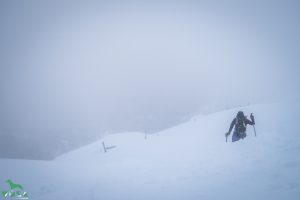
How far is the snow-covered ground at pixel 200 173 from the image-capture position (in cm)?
894

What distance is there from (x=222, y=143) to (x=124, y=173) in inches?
274

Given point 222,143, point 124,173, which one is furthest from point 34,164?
point 222,143

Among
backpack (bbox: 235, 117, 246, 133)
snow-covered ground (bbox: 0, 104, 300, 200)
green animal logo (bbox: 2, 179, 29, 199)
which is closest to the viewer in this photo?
snow-covered ground (bbox: 0, 104, 300, 200)

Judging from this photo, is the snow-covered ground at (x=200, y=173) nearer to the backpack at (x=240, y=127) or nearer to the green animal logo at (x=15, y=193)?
the green animal logo at (x=15, y=193)

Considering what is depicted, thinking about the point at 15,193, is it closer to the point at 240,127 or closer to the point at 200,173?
the point at 200,173

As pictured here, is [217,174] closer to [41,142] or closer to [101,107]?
[41,142]

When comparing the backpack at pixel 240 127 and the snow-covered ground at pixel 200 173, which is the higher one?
the backpack at pixel 240 127

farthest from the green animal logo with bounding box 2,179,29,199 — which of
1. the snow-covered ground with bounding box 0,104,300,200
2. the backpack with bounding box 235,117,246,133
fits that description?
the backpack with bounding box 235,117,246,133

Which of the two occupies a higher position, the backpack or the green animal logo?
the backpack

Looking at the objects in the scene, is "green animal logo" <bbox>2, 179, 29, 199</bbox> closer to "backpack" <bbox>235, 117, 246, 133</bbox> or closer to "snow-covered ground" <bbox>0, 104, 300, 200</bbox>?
"snow-covered ground" <bbox>0, 104, 300, 200</bbox>

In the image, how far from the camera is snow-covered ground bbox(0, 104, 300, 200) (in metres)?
8.94

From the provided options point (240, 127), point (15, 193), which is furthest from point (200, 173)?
point (15, 193)

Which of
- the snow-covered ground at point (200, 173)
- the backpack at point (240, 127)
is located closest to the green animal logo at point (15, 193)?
the snow-covered ground at point (200, 173)

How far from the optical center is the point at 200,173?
11.5 metres
